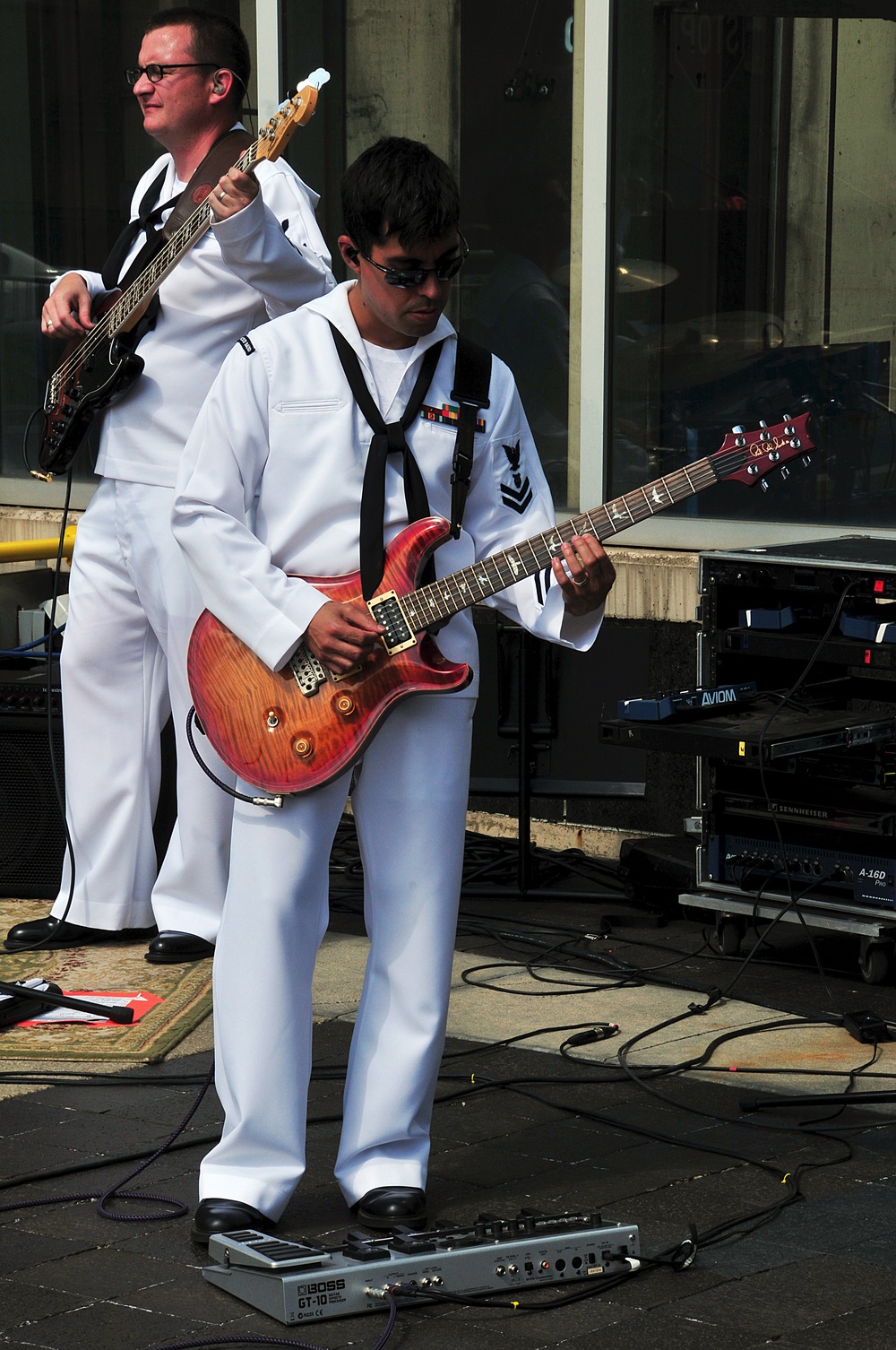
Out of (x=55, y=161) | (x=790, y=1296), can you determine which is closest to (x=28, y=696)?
(x=55, y=161)

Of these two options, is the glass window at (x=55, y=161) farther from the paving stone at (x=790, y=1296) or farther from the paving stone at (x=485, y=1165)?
the paving stone at (x=790, y=1296)

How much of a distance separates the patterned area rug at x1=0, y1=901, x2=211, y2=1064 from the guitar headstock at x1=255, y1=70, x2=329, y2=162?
7.34 feet

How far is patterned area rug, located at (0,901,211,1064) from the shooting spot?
4.93 m

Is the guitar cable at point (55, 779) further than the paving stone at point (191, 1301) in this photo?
Yes

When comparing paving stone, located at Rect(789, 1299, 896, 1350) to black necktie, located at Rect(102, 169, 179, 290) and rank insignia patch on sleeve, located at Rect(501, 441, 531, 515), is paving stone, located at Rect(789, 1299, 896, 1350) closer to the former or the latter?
rank insignia patch on sleeve, located at Rect(501, 441, 531, 515)

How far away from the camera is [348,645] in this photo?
11.8ft

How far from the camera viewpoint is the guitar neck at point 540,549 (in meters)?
3.61

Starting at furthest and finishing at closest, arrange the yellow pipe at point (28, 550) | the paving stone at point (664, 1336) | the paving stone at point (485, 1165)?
the yellow pipe at point (28, 550), the paving stone at point (485, 1165), the paving stone at point (664, 1336)

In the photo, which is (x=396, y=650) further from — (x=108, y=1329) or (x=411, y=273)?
(x=108, y=1329)

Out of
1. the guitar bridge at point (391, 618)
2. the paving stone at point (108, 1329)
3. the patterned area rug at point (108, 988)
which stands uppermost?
the guitar bridge at point (391, 618)

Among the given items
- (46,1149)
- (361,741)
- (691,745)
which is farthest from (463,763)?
(691,745)

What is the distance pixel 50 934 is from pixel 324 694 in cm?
256

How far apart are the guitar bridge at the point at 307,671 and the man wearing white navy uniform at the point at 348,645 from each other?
0.05m

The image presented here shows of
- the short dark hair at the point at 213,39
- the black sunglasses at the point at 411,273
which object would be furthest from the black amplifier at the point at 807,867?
the short dark hair at the point at 213,39
